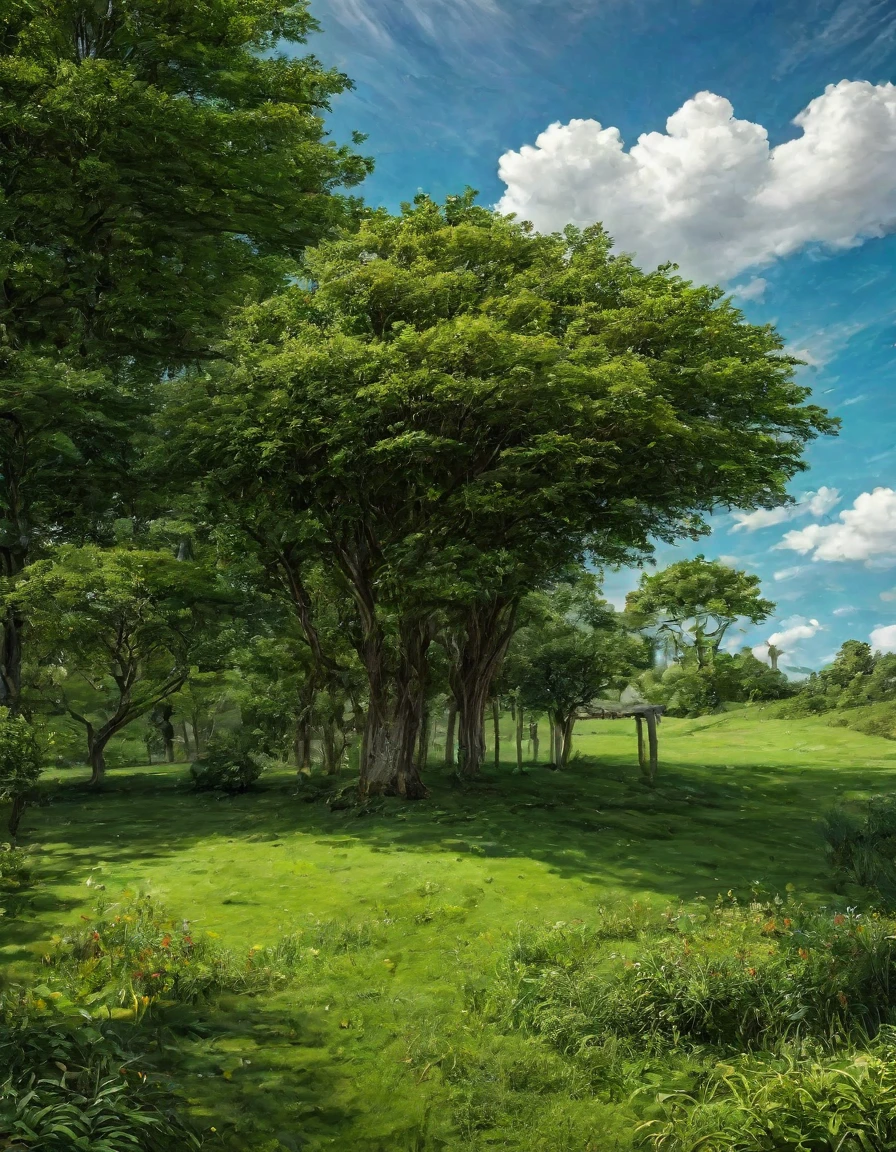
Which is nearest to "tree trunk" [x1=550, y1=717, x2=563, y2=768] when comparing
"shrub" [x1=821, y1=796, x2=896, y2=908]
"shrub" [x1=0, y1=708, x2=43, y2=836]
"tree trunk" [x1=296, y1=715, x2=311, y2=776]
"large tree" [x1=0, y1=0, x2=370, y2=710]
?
"tree trunk" [x1=296, y1=715, x2=311, y2=776]

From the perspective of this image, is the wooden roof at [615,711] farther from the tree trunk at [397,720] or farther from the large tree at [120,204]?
the large tree at [120,204]

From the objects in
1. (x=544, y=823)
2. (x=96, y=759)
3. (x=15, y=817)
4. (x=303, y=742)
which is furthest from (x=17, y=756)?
(x=96, y=759)

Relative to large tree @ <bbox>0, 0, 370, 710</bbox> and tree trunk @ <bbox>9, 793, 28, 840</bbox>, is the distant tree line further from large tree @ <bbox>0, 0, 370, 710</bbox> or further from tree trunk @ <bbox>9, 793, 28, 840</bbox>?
tree trunk @ <bbox>9, 793, 28, 840</bbox>

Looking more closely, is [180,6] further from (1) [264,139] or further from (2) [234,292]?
(2) [234,292]

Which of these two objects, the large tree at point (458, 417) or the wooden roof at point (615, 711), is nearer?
the large tree at point (458, 417)

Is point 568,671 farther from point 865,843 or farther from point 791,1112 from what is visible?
point 791,1112

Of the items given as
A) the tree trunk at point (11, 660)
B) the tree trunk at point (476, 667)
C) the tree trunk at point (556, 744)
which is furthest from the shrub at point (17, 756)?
the tree trunk at point (556, 744)

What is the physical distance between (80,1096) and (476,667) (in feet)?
66.0

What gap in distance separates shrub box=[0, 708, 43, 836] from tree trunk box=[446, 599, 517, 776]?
40.6 feet

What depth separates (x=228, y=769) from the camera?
79.9 feet

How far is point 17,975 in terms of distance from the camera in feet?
23.8

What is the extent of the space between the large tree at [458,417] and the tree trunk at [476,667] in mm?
2730

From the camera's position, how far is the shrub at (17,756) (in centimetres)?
1284

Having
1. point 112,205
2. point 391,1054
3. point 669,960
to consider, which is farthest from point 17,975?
point 112,205
